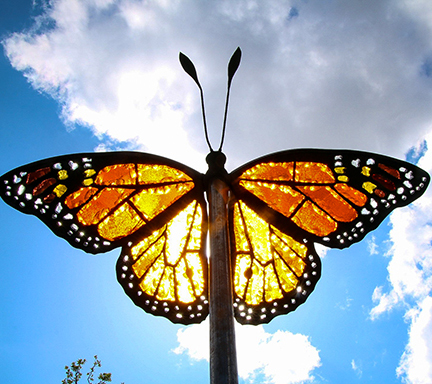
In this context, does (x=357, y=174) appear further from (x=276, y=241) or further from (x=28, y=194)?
(x=28, y=194)

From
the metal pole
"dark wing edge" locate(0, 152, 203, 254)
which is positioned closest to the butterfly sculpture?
"dark wing edge" locate(0, 152, 203, 254)

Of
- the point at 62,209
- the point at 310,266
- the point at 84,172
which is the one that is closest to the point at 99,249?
the point at 62,209

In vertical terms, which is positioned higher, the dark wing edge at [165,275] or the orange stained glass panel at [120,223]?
the orange stained glass panel at [120,223]

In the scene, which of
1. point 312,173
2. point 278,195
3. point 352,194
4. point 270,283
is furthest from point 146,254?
point 352,194

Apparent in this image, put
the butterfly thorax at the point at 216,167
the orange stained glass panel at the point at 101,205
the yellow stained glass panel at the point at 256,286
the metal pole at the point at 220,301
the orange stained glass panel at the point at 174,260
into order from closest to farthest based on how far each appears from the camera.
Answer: the metal pole at the point at 220,301 < the butterfly thorax at the point at 216,167 < the orange stained glass panel at the point at 101,205 < the orange stained glass panel at the point at 174,260 < the yellow stained glass panel at the point at 256,286

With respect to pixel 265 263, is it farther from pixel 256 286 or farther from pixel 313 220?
pixel 313 220

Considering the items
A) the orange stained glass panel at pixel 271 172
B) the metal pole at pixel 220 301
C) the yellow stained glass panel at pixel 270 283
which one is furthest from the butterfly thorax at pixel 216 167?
the yellow stained glass panel at pixel 270 283

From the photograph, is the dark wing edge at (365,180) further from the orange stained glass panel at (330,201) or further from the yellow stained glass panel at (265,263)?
the yellow stained glass panel at (265,263)
